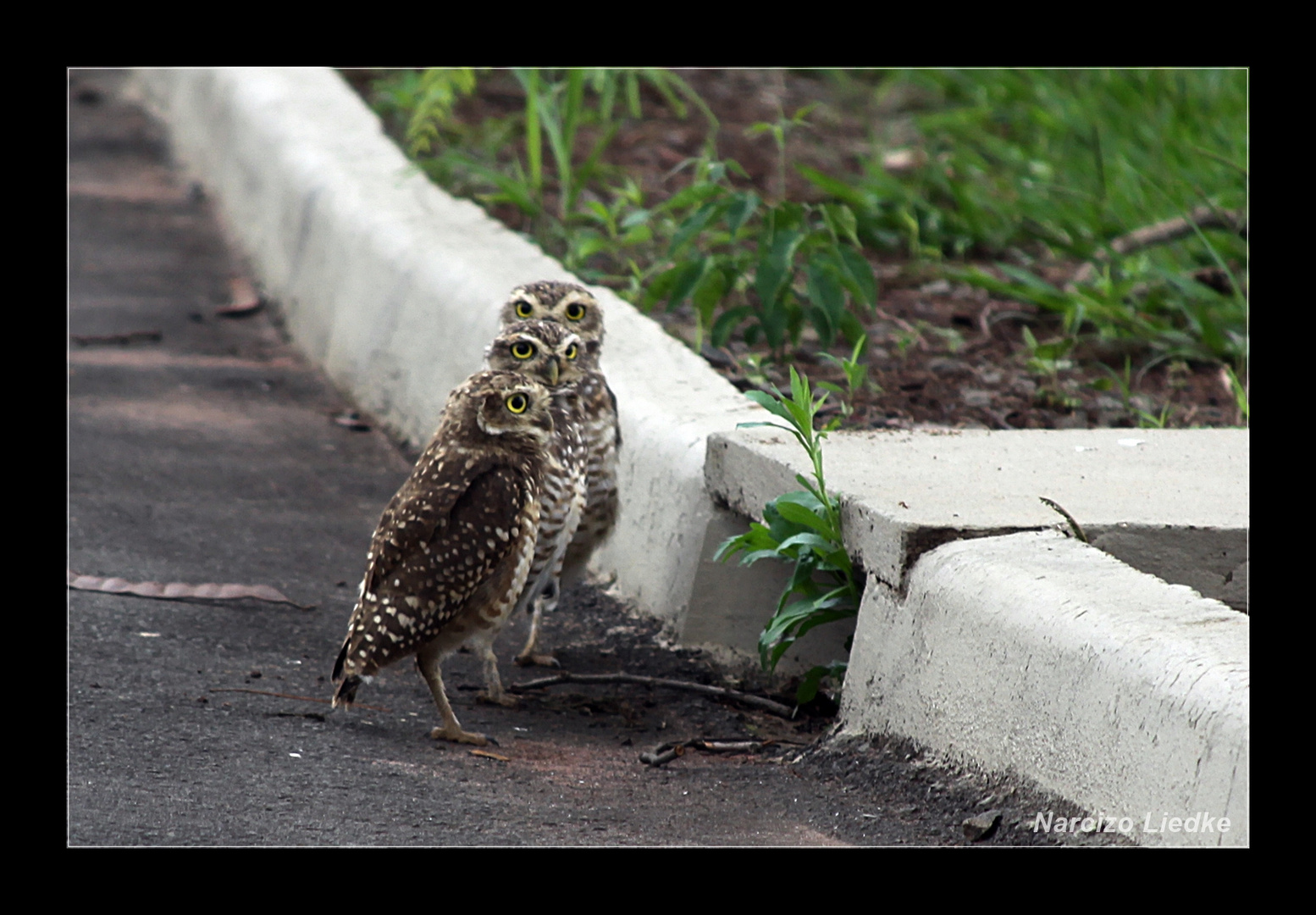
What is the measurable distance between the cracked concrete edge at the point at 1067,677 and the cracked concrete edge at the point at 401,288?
1.08 m

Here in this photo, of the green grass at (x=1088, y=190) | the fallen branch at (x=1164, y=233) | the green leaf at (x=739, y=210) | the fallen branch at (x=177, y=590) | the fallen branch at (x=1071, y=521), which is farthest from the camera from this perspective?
the fallen branch at (x=1164, y=233)

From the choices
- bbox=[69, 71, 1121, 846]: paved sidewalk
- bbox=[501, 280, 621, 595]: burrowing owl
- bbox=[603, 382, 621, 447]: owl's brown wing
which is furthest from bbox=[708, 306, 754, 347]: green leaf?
bbox=[69, 71, 1121, 846]: paved sidewalk

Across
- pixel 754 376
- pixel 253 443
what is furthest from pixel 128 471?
pixel 754 376

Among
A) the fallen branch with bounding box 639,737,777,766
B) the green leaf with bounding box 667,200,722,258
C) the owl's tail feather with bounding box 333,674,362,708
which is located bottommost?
the fallen branch with bounding box 639,737,777,766

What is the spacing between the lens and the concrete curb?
3.08 metres

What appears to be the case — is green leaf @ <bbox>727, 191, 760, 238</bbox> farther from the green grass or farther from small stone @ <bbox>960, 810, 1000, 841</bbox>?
small stone @ <bbox>960, 810, 1000, 841</bbox>

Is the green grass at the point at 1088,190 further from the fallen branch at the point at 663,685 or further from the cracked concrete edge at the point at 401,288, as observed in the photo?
the fallen branch at the point at 663,685

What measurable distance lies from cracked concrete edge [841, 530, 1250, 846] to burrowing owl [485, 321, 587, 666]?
95 cm

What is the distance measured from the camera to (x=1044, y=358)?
6.38 meters

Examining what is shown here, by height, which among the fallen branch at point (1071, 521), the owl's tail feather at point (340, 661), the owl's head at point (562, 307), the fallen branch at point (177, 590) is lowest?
the fallen branch at point (177, 590)

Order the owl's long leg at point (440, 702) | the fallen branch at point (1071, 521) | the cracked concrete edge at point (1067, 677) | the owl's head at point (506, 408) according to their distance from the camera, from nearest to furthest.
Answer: the cracked concrete edge at point (1067, 677) < the fallen branch at point (1071, 521) < the owl's long leg at point (440, 702) < the owl's head at point (506, 408)

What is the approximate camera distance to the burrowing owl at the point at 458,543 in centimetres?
404

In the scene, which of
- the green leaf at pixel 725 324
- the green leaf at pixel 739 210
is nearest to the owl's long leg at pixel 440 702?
the green leaf at pixel 725 324

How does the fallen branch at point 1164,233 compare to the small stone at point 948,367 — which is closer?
the small stone at point 948,367
